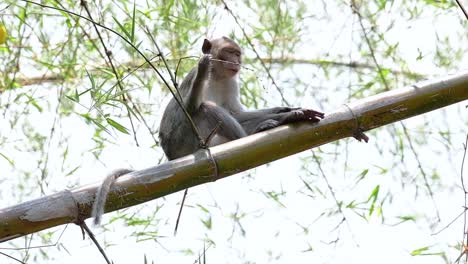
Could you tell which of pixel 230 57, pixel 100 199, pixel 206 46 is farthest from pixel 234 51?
pixel 100 199

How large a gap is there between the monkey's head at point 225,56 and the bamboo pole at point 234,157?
8.06 ft

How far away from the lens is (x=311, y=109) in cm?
444

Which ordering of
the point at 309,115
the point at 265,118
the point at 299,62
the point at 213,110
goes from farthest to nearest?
the point at 299,62, the point at 213,110, the point at 265,118, the point at 309,115

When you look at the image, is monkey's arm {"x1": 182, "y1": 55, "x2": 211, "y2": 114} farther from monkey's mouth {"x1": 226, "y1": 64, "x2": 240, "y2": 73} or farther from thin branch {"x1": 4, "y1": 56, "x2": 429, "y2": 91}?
thin branch {"x1": 4, "y1": 56, "x2": 429, "y2": 91}

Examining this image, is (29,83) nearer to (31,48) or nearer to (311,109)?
(31,48)

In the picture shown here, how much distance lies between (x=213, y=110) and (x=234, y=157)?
2.16 meters

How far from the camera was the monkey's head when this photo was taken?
6.64 metres

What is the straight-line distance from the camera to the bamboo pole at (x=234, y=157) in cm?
369

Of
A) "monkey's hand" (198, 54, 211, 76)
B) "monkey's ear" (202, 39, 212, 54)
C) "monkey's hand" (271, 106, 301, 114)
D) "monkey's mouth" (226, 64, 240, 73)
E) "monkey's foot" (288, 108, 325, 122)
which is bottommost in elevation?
"monkey's foot" (288, 108, 325, 122)

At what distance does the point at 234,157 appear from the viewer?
4.06 meters

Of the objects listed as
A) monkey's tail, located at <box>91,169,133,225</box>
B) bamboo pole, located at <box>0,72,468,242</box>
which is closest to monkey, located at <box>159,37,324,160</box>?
bamboo pole, located at <box>0,72,468,242</box>

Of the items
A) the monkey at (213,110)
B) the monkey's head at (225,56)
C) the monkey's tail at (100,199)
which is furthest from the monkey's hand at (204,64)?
the monkey's tail at (100,199)

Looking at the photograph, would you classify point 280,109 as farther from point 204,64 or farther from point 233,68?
point 233,68

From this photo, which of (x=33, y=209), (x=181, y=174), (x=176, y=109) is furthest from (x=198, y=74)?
(x=33, y=209)
